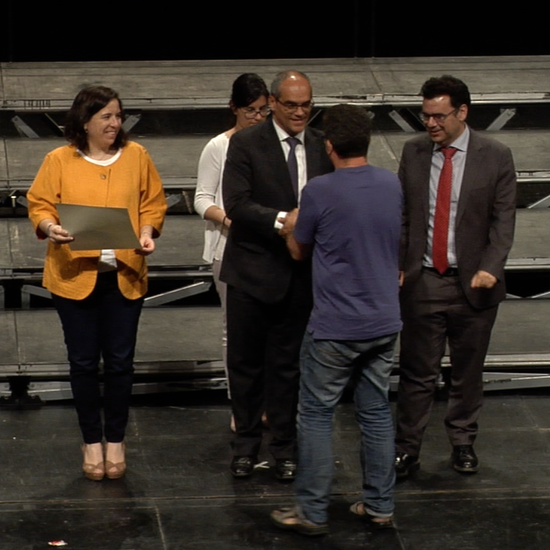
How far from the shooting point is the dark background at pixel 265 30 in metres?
8.15

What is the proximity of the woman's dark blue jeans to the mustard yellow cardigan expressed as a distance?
0.05 meters

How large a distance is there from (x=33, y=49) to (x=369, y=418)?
487 centimetres

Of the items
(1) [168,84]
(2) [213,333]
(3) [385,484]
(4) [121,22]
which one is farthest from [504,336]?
(4) [121,22]

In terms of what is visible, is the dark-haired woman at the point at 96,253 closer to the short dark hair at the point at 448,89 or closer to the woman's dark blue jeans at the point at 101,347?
the woman's dark blue jeans at the point at 101,347

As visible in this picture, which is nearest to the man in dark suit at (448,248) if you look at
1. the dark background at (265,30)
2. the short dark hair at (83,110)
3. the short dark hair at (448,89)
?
the short dark hair at (448,89)

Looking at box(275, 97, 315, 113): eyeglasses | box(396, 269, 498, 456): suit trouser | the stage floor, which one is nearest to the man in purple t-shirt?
the stage floor

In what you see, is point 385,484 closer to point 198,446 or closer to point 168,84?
point 198,446

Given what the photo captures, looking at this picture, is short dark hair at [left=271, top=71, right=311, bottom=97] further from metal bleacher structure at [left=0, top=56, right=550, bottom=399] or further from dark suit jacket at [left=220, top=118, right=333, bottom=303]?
metal bleacher structure at [left=0, top=56, right=550, bottom=399]

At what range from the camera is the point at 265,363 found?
488 centimetres

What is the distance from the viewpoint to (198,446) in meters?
5.27

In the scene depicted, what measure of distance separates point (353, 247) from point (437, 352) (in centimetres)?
97

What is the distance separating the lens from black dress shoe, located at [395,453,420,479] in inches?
193

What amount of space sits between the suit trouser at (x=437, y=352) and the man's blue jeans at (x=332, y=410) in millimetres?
589

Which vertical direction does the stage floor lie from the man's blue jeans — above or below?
below
